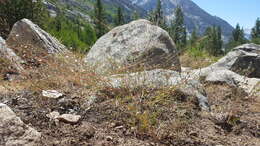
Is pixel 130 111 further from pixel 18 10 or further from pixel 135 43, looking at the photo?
pixel 18 10

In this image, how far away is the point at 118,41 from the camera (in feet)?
22.6

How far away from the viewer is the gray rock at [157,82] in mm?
3551

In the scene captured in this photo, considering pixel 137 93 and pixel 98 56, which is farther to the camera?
pixel 98 56

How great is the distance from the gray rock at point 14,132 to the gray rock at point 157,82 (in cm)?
128

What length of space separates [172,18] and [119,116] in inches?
68.6

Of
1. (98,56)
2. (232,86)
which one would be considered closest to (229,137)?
(232,86)

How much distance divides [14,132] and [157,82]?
75.1 inches

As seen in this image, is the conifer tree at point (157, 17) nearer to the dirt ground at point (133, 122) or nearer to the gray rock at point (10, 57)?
the dirt ground at point (133, 122)

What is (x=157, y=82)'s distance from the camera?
151 inches

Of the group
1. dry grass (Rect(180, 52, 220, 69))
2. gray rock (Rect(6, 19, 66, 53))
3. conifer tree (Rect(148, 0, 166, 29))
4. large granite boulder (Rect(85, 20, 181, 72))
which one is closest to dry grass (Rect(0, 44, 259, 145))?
conifer tree (Rect(148, 0, 166, 29))

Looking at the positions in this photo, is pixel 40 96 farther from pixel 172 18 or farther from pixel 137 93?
pixel 172 18

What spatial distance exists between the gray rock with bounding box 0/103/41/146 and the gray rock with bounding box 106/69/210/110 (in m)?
1.28

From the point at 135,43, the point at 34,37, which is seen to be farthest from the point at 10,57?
the point at 135,43

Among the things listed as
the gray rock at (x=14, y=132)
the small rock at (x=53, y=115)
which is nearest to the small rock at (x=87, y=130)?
the small rock at (x=53, y=115)
